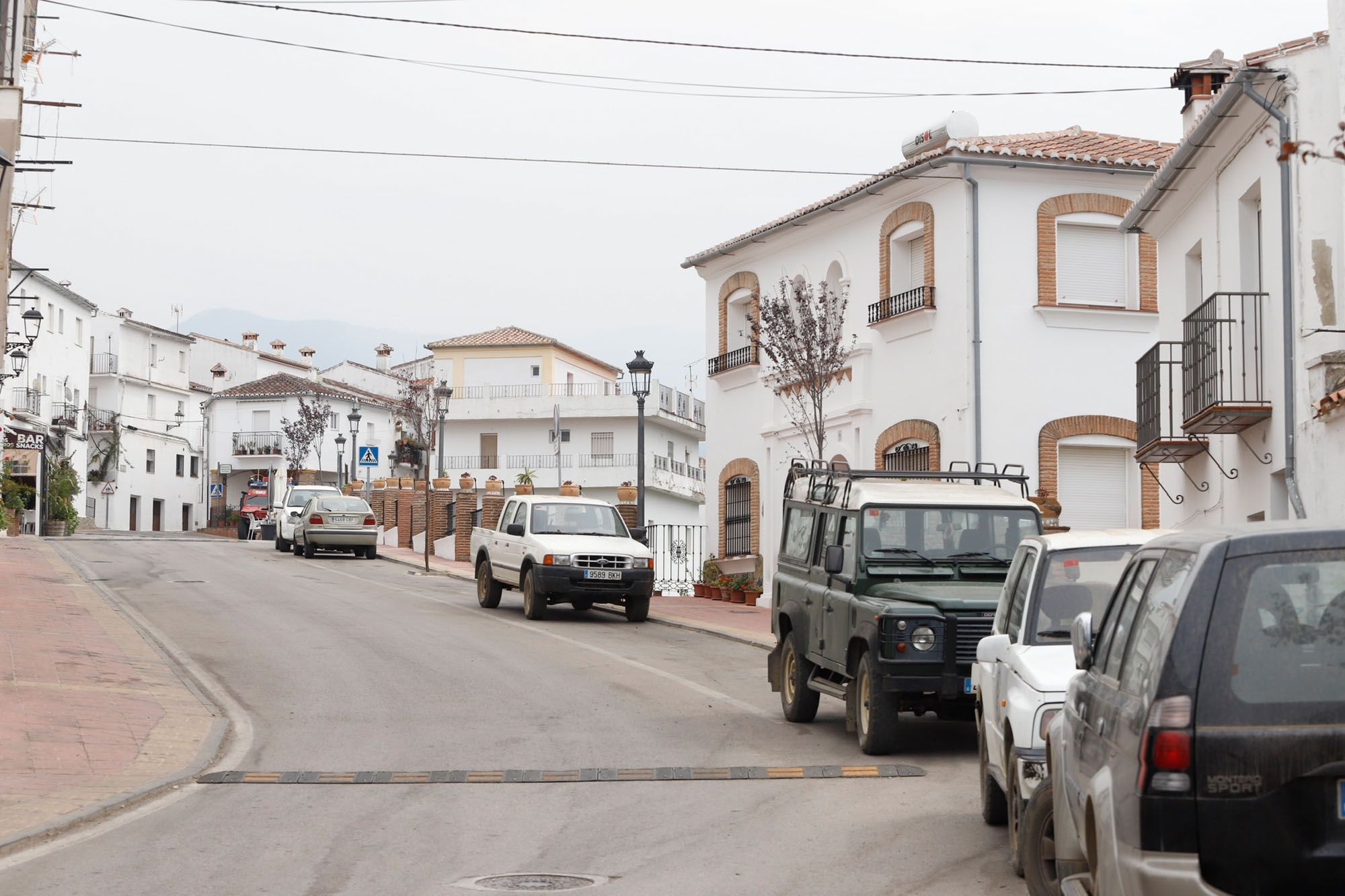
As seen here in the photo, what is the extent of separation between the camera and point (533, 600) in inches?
931

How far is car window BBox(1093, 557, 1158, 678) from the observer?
532 cm

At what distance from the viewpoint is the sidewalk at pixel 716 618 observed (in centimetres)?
2282

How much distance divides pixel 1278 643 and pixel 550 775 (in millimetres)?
7204

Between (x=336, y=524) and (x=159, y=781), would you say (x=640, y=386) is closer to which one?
(x=336, y=524)

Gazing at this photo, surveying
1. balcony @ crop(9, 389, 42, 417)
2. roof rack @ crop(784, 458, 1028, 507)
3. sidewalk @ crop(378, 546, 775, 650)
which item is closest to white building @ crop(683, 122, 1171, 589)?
sidewalk @ crop(378, 546, 775, 650)

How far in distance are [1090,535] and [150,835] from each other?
5.67m

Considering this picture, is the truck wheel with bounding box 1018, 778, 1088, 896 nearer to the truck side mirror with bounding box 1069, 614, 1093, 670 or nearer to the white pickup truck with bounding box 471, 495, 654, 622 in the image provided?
the truck side mirror with bounding box 1069, 614, 1093, 670

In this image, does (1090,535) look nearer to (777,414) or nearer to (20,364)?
(777,414)

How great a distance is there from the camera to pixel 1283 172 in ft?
52.0

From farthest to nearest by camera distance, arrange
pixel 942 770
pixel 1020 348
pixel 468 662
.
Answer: pixel 1020 348 < pixel 468 662 < pixel 942 770

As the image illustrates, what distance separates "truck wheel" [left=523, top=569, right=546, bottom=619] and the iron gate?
10910 mm

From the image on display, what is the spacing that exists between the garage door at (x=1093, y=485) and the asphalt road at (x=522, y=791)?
7.25 metres

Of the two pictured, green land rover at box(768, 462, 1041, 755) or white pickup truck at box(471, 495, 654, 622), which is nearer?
green land rover at box(768, 462, 1041, 755)

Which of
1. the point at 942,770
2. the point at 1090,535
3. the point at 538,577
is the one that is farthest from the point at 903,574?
the point at 538,577
